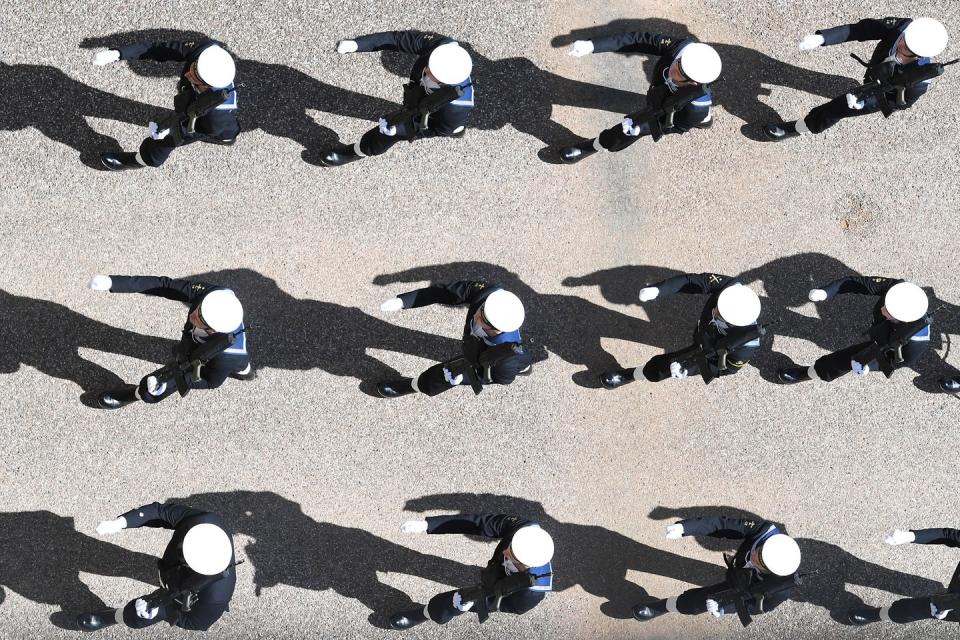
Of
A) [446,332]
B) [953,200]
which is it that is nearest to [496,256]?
[446,332]

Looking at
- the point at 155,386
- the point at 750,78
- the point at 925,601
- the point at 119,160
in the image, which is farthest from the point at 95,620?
the point at 750,78

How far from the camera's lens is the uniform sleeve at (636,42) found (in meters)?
8.89

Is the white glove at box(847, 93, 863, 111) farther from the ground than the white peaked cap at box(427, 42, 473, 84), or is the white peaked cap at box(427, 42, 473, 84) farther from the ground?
the white glove at box(847, 93, 863, 111)

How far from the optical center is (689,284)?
29.1 ft

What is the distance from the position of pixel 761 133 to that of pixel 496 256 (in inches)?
118

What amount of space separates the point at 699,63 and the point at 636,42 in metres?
0.72

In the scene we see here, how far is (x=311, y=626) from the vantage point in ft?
30.3

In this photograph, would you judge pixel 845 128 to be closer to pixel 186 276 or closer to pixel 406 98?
pixel 406 98

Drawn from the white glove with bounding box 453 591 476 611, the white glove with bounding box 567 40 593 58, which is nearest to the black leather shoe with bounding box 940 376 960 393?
the white glove with bounding box 567 40 593 58

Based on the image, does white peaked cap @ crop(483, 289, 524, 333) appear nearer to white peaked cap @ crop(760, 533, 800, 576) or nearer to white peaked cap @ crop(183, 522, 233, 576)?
white peaked cap @ crop(183, 522, 233, 576)

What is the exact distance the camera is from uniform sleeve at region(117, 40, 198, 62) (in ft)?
27.0

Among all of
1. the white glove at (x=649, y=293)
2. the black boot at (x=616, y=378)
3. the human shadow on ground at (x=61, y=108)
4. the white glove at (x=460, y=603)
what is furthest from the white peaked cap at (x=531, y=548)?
the human shadow on ground at (x=61, y=108)

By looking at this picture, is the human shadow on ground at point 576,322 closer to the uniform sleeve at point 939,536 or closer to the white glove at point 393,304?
the white glove at point 393,304

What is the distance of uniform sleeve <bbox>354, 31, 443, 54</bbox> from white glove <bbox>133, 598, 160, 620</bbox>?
4.91m
